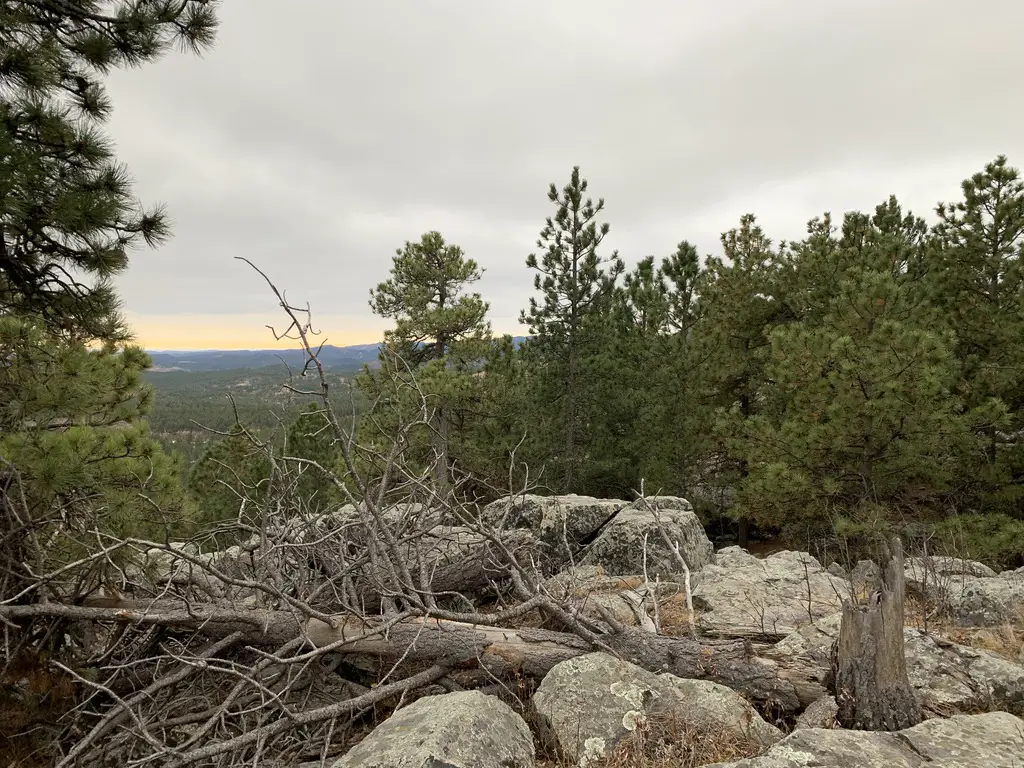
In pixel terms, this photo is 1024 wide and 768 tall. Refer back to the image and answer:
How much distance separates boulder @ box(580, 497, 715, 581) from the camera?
23.2 feet

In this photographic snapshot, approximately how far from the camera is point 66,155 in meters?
4.49

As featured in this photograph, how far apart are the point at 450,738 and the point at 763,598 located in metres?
3.72

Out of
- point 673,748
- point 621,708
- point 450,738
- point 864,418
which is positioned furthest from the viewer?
point 864,418

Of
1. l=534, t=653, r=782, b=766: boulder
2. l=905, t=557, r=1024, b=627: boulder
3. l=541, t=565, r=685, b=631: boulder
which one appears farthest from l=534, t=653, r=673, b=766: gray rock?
l=905, t=557, r=1024, b=627: boulder

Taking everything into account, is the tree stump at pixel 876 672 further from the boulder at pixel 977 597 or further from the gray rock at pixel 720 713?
the boulder at pixel 977 597

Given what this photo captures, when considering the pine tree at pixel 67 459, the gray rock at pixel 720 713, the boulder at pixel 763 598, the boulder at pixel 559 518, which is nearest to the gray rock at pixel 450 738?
the gray rock at pixel 720 713

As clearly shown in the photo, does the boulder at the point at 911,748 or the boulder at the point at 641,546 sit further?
the boulder at the point at 641,546

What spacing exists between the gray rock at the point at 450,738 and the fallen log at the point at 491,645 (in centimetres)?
45

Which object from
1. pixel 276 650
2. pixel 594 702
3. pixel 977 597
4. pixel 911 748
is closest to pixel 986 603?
pixel 977 597

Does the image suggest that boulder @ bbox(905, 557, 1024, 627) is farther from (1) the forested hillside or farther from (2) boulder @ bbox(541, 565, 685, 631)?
(2) boulder @ bbox(541, 565, 685, 631)

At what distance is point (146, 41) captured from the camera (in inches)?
188

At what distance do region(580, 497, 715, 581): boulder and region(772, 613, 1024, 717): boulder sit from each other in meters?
3.06

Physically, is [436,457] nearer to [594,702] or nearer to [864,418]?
[594,702]

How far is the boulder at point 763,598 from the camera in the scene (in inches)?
170
